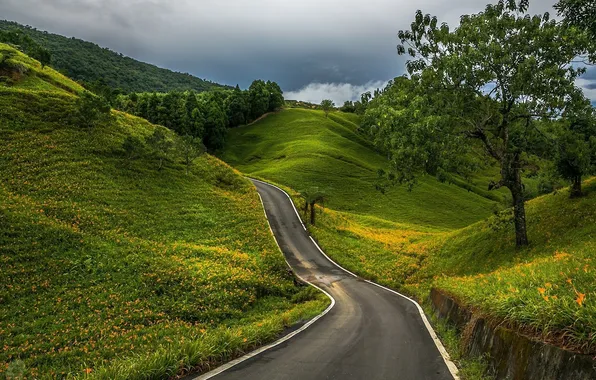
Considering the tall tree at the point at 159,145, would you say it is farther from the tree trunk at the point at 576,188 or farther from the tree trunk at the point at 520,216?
the tree trunk at the point at 576,188

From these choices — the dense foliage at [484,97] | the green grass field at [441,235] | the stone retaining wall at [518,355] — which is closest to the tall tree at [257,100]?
the green grass field at [441,235]

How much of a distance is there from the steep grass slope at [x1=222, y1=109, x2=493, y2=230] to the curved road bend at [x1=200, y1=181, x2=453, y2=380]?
32.1m

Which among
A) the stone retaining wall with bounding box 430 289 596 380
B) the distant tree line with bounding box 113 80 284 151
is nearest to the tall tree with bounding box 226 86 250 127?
the distant tree line with bounding box 113 80 284 151

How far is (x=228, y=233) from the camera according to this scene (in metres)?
31.2

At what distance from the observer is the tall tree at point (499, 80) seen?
728 inches

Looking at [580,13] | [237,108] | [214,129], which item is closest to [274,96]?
[237,108]

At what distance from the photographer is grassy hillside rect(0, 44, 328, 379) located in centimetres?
1245

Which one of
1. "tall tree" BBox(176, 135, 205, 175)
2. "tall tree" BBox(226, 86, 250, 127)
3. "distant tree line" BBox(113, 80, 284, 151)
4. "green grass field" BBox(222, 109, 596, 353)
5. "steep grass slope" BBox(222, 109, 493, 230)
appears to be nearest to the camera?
"green grass field" BBox(222, 109, 596, 353)

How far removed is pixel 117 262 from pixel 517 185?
24.4 m

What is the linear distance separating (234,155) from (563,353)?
92.3 metres

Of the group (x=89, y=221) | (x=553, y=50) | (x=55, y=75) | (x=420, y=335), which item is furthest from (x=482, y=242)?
(x=55, y=75)

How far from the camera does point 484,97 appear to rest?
21078 mm

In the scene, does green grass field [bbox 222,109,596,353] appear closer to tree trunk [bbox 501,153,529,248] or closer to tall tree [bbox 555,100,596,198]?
tree trunk [bbox 501,153,529,248]

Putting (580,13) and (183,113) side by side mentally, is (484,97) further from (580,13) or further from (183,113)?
(183,113)
